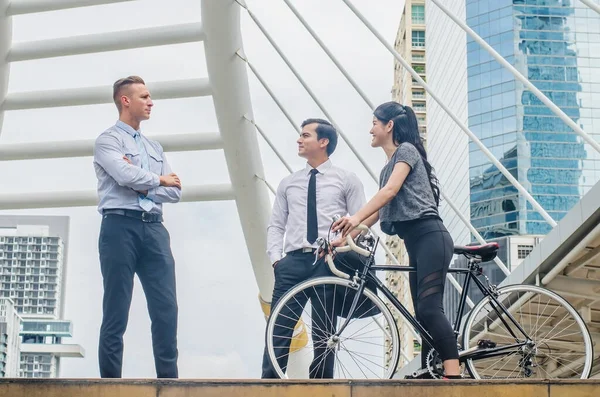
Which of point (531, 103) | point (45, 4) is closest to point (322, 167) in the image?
point (45, 4)

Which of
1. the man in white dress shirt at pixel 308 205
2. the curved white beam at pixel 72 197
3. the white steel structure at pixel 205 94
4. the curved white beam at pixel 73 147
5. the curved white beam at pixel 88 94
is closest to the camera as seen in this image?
the man in white dress shirt at pixel 308 205

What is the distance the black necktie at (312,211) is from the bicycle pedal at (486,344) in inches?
41.2

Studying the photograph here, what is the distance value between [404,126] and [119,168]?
1513 millimetres

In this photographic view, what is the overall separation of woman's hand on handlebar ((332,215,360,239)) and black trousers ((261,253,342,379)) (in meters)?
0.35

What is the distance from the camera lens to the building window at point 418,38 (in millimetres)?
87125

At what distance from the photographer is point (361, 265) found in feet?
19.8

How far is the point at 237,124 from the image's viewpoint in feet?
46.0

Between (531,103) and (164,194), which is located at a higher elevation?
(531,103)

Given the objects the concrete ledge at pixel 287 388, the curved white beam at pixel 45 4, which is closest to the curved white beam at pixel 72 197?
the curved white beam at pixel 45 4

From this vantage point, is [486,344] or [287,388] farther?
[486,344]

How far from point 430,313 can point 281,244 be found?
111cm

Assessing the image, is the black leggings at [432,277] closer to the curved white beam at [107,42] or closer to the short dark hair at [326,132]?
the short dark hair at [326,132]

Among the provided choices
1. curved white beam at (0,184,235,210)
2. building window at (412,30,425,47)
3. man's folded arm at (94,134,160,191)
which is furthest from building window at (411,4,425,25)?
man's folded arm at (94,134,160,191)

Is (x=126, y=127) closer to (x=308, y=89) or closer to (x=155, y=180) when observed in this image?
(x=155, y=180)
